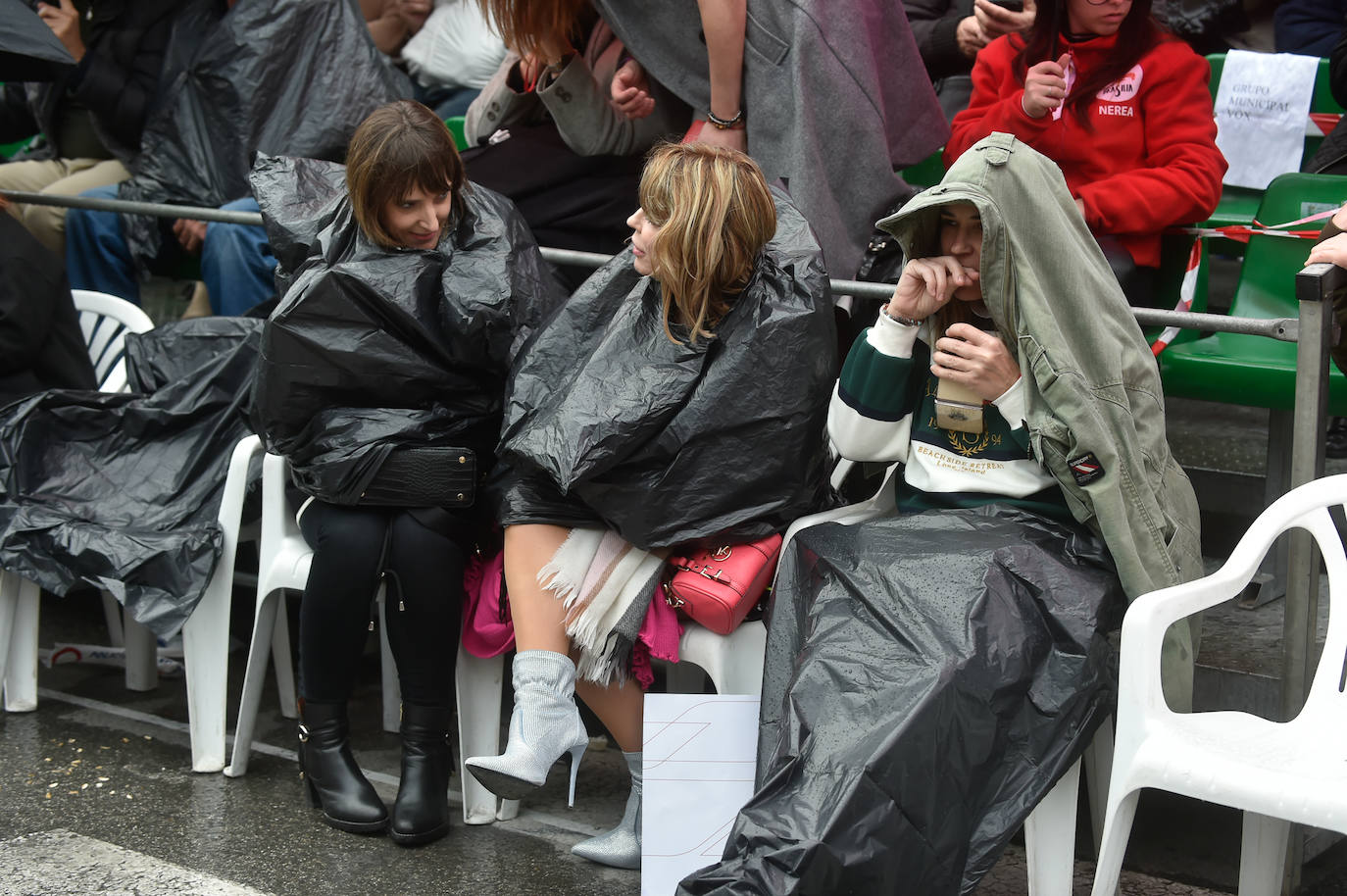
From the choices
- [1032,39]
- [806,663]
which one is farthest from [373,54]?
[806,663]

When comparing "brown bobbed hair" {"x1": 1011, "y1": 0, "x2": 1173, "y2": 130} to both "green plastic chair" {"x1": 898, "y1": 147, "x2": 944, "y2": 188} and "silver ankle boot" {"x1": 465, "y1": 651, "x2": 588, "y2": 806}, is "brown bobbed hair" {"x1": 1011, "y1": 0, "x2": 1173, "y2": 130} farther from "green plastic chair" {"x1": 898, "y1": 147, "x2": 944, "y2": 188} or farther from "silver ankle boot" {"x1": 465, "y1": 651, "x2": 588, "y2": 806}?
"silver ankle boot" {"x1": 465, "y1": 651, "x2": 588, "y2": 806}

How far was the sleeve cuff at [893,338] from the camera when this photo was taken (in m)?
2.69

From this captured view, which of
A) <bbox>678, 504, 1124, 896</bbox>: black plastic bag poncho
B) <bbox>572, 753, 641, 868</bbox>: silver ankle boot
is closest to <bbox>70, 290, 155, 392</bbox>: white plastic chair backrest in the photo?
<bbox>572, 753, 641, 868</bbox>: silver ankle boot

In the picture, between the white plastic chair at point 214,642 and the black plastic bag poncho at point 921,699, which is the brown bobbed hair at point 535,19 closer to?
the white plastic chair at point 214,642

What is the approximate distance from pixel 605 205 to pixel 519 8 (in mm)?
545

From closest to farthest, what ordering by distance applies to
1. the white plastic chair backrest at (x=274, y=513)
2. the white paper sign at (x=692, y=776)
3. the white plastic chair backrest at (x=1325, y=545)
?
the white plastic chair backrest at (x=1325, y=545) < the white paper sign at (x=692, y=776) < the white plastic chair backrest at (x=274, y=513)

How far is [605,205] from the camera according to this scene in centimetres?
384

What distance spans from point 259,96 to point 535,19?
1645mm

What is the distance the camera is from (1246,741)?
2.31 metres

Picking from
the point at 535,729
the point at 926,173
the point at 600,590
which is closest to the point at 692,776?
the point at 535,729

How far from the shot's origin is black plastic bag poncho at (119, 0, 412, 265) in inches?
195

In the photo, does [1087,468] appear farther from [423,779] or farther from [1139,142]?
[423,779]

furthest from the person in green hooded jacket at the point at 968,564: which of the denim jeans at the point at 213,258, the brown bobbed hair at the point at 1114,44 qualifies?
the denim jeans at the point at 213,258

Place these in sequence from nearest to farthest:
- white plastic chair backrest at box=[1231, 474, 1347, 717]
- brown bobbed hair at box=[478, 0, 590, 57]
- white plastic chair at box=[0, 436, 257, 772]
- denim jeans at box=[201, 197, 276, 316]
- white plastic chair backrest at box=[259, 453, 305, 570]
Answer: white plastic chair backrest at box=[1231, 474, 1347, 717]
white plastic chair backrest at box=[259, 453, 305, 570]
white plastic chair at box=[0, 436, 257, 772]
brown bobbed hair at box=[478, 0, 590, 57]
denim jeans at box=[201, 197, 276, 316]
